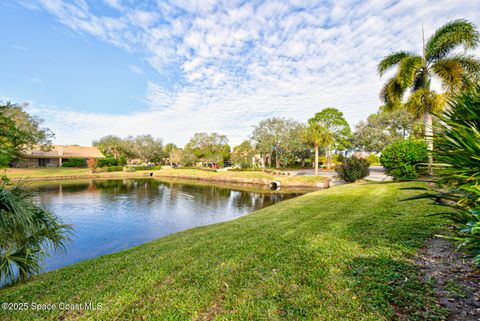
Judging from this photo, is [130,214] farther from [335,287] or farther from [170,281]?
[335,287]

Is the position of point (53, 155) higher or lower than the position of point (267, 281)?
higher

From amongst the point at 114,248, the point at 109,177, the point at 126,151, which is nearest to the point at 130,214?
the point at 114,248

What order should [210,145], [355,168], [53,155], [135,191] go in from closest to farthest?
[355,168] → [135,191] → [53,155] → [210,145]

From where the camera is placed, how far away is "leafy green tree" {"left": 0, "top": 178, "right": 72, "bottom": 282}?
3326 mm

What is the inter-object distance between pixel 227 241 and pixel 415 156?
37.0ft

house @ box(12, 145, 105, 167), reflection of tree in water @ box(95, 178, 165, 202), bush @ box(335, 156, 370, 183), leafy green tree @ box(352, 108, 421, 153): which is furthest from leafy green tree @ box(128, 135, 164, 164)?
bush @ box(335, 156, 370, 183)

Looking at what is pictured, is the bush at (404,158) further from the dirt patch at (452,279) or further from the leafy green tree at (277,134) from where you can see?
the leafy green tree at (277,134)

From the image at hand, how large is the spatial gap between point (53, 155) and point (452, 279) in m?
55.2

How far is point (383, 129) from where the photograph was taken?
32.4m

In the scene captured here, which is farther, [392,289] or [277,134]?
[277,134]

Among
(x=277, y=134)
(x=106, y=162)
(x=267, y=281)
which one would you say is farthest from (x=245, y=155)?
(x=267, y=281)

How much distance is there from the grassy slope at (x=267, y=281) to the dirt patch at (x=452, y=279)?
0.14 metres

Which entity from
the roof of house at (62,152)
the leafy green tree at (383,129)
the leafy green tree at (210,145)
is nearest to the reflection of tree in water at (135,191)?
the leafy green tree at (210,145)

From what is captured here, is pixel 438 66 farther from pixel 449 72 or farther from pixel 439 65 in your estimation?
pixel 449 72
